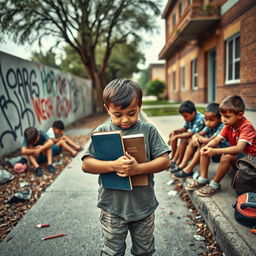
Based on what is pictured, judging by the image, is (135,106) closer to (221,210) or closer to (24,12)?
(221,210)

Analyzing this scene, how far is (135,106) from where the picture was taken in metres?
1.45

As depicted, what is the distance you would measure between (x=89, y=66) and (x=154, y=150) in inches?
658

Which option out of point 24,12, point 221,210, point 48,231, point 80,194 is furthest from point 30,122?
point 24,12

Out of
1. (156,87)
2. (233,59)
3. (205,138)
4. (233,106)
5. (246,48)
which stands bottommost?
(205,138)

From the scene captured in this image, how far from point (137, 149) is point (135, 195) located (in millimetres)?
337

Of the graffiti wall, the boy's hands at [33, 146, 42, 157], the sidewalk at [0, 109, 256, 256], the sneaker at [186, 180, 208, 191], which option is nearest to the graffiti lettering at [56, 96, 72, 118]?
the graffiti wall

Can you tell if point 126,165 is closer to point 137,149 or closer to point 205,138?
point 137,149

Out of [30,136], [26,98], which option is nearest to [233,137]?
[30,136]

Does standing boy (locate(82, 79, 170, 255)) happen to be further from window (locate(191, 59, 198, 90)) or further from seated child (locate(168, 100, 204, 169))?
window (locate(191, 59, 198, 90))

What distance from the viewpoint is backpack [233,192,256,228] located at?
1.98m

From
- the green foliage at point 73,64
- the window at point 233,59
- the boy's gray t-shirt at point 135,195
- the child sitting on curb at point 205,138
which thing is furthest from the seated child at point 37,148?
the green foliage at point 73,64

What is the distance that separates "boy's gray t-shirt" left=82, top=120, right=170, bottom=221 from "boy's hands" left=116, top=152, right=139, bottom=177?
190 millimetres

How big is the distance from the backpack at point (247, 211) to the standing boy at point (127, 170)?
0.87 metres

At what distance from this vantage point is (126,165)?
138 cm
